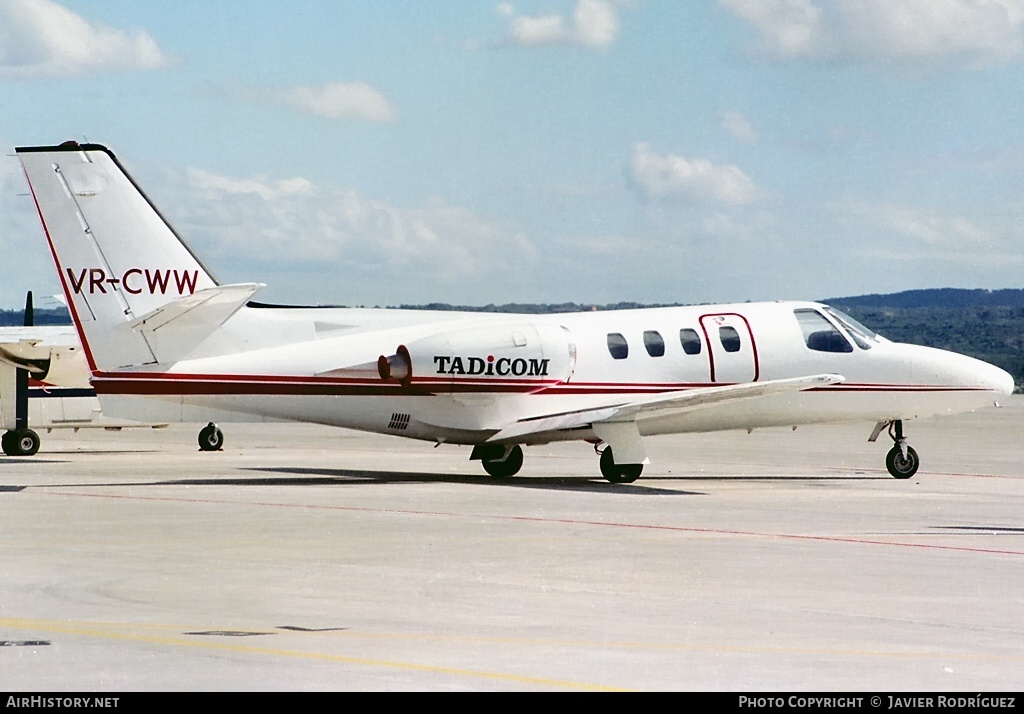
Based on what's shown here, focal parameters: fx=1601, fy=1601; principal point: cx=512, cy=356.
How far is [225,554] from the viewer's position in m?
17.0

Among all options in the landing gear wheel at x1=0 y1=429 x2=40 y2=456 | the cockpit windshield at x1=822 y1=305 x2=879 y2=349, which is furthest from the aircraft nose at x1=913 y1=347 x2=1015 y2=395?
the landing gear wheel at x1=0 y1=429 x2=40 y2=456

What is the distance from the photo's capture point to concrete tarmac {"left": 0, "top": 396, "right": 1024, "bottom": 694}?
1019 centimetres

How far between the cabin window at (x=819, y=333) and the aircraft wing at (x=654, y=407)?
2.66 meters

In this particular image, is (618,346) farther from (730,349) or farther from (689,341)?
(730,349)

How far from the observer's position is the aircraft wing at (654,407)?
89.6 ft

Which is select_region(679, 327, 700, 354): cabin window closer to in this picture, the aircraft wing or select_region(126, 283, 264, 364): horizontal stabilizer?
the aircraft wing

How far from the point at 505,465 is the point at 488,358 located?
3.87m

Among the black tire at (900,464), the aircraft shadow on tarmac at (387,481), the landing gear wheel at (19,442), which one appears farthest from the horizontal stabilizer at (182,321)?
the landing gear wheel at (19,442)

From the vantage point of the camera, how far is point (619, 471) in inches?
1143

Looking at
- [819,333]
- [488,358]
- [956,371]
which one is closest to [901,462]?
[956,371]

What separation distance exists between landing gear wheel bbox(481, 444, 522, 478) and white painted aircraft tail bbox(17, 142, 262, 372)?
7.16m

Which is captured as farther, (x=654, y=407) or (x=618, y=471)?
(x=618, y=471)

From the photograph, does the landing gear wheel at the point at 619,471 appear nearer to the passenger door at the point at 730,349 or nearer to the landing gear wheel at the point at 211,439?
the passenger door at the point at 730,349
